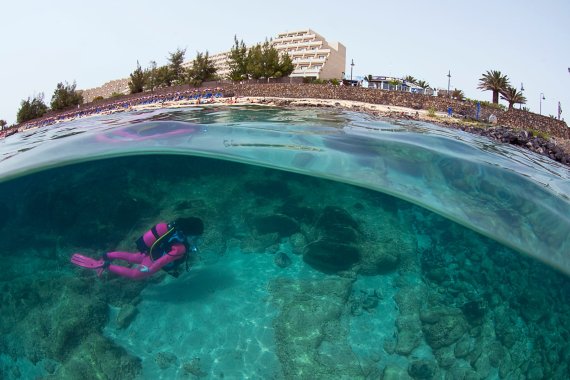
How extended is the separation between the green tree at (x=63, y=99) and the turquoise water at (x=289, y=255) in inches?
1657

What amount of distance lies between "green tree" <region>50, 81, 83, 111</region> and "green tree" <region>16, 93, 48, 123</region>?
191cm

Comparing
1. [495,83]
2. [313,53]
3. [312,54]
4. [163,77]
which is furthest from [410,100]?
[312,54]

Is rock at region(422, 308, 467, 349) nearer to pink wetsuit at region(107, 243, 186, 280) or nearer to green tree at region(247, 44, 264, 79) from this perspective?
pink wetsuit at region(107, 243, 186, 280)

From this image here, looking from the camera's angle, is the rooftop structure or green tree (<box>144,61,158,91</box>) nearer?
green tree (<box>144,61,158,91</box>)

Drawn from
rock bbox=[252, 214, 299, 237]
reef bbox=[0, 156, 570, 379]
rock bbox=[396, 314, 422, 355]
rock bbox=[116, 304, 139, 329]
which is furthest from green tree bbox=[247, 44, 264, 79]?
rock bbox=[396, 314, 422, 355]

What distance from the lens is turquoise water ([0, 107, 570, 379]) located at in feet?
22.2

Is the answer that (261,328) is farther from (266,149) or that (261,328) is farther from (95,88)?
(95,88)

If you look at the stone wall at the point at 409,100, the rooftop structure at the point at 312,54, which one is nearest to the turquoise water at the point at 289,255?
the stone wall at the point at 409,100

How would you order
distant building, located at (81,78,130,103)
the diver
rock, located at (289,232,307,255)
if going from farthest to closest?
distant building, located at (81,78,130,103) < rock, located at (289,232,307,255) < the diver

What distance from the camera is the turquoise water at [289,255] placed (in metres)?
6.75

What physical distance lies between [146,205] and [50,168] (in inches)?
102

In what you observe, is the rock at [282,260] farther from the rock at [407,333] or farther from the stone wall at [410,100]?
the stone wall at [410,100]

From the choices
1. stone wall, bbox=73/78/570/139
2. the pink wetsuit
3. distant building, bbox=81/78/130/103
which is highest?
distant building, bbox=81/78/130/103

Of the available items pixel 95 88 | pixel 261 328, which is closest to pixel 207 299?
pixel 261 328
